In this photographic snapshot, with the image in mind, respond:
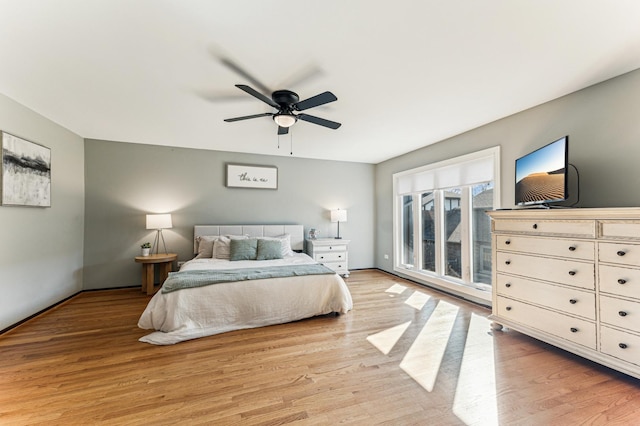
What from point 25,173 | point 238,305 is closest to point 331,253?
point 238,305

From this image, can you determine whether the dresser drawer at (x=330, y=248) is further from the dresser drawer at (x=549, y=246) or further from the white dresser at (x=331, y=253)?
the dresser drawer at (x=549, y=246)

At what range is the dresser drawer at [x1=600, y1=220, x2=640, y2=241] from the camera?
1840mm

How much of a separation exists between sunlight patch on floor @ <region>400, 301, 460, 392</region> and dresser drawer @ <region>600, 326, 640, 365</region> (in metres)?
1.12

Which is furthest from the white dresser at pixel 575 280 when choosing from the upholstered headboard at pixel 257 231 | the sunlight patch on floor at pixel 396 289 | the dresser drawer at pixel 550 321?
the upholstered headboard at pixel 257 231

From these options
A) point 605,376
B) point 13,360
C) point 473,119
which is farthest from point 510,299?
point 13,360

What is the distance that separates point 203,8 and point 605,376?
151 inches

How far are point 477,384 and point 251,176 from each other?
4503mm

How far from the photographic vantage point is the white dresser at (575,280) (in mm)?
1867

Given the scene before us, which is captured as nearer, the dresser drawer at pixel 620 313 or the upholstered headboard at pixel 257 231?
the dresser drawer at pixel 620 313

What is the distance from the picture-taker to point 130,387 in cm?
186

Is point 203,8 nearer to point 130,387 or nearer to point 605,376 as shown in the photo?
point 130,387

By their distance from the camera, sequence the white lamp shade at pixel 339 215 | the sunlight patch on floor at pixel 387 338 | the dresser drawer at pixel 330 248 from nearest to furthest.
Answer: the sunlight patch on floor at pixel 387 338, the dresser drawer at pixel 330 248, the white lamp shade at pixel 339 215

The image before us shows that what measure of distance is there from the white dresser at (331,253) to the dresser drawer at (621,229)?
3.69 metres

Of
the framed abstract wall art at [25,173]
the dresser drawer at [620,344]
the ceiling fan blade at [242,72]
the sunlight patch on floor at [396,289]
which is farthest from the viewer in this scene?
the sunlight patch on floor at [396,289]
